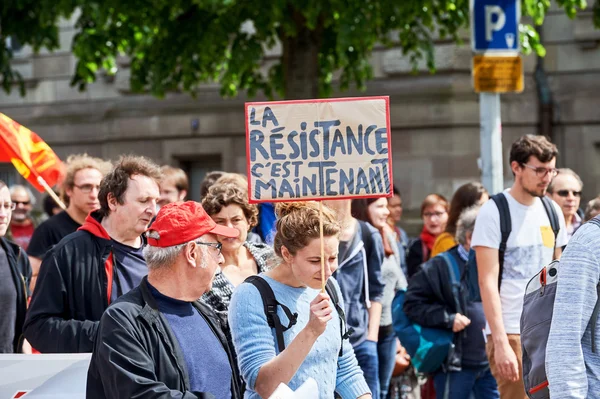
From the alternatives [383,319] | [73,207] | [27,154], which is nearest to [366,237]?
[383,319]

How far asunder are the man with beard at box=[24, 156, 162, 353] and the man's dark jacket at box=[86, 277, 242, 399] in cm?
112

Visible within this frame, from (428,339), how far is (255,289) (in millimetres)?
3029

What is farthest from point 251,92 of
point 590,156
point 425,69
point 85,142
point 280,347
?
point 280,347

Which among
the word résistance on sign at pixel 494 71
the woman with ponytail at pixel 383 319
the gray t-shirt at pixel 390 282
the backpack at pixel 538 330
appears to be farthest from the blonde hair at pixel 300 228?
the word résistance on sign at pixel 494 71

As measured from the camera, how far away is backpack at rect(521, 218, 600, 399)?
13.0 feet

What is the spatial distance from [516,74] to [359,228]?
6.47 ft

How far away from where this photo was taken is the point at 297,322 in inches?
170

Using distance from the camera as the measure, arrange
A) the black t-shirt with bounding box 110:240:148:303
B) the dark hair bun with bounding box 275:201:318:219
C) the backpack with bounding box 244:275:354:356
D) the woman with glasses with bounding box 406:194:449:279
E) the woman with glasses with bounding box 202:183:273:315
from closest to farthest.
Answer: the backpack with bounding box 244:275:354:356 < the dark hair bun with bounding box 275:201:318:219 < the black t-shirt with bounding box 110:240:148:303 < the woman with glasses with bounding box 202:183:273:315 < the woman with glasses with bounding box 406:194:449:279

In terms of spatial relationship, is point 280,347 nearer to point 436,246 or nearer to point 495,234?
point 495,234

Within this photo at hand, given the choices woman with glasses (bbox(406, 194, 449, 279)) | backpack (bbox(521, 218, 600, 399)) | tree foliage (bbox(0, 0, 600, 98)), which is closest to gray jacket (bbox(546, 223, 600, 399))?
backpack (bbox(521, 218, 600, 399))

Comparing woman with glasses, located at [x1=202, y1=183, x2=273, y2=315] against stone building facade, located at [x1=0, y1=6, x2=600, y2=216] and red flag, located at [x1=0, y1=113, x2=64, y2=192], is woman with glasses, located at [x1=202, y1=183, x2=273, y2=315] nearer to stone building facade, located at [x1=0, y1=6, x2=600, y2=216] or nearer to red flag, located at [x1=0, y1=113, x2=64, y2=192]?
red flag, located at [x1=0, y1=113, x2=64, y2=192]

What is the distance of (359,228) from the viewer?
701cm

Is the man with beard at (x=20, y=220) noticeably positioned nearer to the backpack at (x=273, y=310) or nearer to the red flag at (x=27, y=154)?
the red flag at (x=27, y=154)

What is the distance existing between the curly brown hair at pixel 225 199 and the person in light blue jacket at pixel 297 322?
1.32 metres
